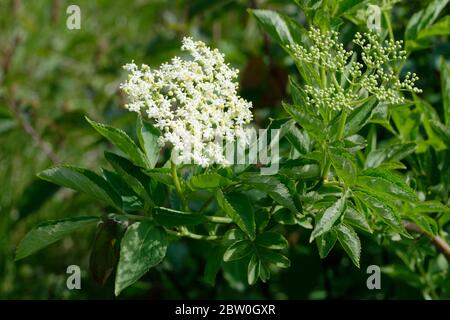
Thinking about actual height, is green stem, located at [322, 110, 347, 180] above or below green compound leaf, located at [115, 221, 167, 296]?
above

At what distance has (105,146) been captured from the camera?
2217 mm

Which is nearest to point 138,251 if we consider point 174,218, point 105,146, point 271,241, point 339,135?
point 174,218

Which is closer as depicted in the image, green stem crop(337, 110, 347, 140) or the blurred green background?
green stem crop(337, 110, 347, 140)

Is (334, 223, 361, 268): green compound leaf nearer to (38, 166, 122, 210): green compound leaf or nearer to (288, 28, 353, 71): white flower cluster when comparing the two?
(288, 28, 353, 71): white flower cluster

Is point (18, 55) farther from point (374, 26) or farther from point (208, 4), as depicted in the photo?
point (374, 26)

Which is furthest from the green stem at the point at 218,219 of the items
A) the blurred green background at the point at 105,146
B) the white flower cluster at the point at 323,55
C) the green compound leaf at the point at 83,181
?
the blurred green background at the point at 105,146

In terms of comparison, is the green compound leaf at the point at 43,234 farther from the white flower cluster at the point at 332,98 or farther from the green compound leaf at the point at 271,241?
the white flower cluster at the point at 332,98

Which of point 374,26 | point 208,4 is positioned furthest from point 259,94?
point 374,26

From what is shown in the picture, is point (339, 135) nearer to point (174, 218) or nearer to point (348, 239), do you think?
point (348, 239)

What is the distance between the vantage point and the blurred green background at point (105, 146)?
1.76 m

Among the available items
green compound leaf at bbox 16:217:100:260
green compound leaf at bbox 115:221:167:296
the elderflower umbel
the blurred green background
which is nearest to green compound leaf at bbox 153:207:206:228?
green compound leaf at bbox 115:221:167:296

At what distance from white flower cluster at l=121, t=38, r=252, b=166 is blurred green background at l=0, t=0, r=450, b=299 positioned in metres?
0.49

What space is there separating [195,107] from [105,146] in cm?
131

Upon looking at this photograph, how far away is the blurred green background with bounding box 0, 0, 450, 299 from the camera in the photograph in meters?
1.76
